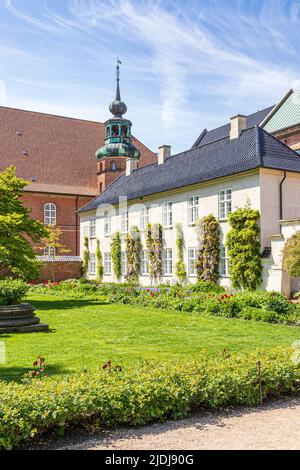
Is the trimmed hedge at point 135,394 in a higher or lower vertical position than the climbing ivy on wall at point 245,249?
lower

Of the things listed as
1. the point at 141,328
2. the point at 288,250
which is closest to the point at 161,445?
the point at 141,328

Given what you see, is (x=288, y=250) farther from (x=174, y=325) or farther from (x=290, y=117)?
(x=290, y=117)

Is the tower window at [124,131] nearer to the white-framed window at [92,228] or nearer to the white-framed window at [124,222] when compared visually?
the white-framed window at [92,228]

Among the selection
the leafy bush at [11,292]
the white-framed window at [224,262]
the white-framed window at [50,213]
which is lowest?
the leafy bush at [11,292]

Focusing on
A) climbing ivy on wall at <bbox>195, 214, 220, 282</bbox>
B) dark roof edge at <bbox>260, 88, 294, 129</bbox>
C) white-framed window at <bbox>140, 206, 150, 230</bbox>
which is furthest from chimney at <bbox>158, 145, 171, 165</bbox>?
climbing ivy on wall at <bbox>195, 214, 220, 282</bbox>

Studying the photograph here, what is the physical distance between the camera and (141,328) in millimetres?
14219

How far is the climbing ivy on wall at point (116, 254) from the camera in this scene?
35031 mm

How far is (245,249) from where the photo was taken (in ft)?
76.6

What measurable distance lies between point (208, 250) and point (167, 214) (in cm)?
524

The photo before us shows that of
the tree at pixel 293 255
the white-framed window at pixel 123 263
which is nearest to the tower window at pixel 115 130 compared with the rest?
the white-framed window at pixel 123 263

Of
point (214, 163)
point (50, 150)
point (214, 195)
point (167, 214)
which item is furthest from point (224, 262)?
point (50, 150)
